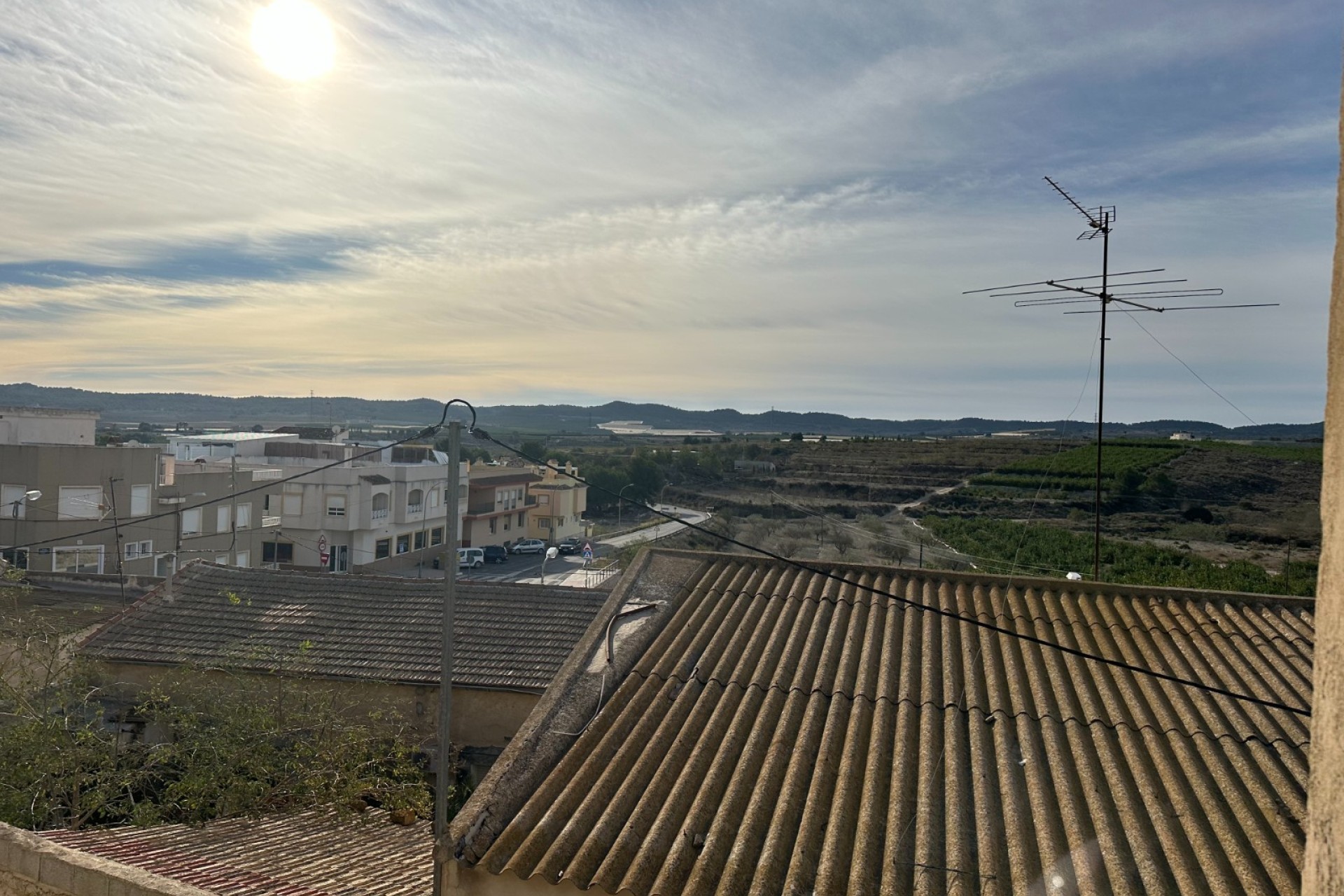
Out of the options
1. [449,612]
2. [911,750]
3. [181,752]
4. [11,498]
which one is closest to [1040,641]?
[911,750]

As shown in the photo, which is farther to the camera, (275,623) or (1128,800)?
(275,623)

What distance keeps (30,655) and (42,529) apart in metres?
24.0

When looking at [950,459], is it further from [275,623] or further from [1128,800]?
[1128,800]

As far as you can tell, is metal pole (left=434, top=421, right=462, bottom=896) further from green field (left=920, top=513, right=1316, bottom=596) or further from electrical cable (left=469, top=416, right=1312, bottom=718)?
green field (left=920, top=513, right=1316, bottom=596)

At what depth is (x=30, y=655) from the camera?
11.1 m

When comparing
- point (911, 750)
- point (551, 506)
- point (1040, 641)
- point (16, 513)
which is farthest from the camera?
point (551, 506)

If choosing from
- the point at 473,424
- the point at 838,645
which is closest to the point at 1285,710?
the point at 838,645

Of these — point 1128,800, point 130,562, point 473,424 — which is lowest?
point 130,562

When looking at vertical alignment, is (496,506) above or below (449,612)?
below

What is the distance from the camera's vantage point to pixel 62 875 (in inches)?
221

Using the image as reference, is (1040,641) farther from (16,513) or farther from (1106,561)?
(16,513)

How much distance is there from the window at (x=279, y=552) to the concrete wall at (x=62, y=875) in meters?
39.9

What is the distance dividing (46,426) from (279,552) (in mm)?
10710

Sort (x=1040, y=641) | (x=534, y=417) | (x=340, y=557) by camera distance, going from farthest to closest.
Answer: (x=534, y=417)
(x=340, y=557)
(x=1040, y=641)
